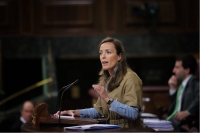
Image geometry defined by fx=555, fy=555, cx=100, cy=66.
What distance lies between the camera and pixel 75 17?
7.66m

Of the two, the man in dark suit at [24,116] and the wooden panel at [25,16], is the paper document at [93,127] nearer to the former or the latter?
the man in dark suit at [24,116]

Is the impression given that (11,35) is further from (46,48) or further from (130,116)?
(130,116)

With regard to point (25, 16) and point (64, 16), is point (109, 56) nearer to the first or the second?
point (64, 16)

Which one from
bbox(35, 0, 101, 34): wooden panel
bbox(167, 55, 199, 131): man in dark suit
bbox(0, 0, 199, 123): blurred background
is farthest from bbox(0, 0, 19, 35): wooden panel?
bbox(167, 55, 199, 131): man in dark suit

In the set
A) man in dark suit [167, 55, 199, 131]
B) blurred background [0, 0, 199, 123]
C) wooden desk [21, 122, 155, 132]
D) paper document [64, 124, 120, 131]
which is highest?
blurred background [0, 0, 199, 123]

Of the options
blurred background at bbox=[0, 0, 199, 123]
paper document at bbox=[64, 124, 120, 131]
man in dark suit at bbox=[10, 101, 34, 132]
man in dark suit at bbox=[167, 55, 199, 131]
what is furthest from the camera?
blurred background at bbox=[0, 0, 199, 123]

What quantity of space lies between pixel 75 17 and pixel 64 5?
22 centimetres

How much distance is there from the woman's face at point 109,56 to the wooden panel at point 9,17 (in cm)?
474

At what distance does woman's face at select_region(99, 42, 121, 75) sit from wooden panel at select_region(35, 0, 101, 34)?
4.60 metres

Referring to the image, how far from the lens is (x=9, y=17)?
7.67 m

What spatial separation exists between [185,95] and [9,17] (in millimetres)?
3410

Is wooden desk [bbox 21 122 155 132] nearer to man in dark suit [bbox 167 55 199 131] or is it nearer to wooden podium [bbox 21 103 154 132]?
wooden podium [bbox 21 103 154 132]

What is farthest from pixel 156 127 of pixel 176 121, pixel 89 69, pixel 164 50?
pixel 89 69

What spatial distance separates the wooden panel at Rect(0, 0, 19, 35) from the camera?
7.61 m
